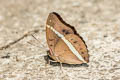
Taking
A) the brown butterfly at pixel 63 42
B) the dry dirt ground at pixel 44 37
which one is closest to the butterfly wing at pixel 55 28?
the brown butterfly at pixel 63 42

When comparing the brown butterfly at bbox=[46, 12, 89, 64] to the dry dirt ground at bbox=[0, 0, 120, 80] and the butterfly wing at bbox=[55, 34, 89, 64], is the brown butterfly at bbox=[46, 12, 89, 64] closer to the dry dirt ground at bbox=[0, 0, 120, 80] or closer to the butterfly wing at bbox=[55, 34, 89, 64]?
the butterfly wing at bbox=[55, 34, 89, 64]

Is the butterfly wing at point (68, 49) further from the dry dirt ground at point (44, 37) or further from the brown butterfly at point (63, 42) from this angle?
the dry dirt ground at point (44, 37)

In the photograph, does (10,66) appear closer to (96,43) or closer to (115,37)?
(96,43)

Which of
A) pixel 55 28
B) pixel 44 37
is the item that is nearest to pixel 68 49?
pixel 55 28

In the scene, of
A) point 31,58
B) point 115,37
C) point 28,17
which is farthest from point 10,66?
point 28,17

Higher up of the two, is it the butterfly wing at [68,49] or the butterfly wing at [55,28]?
the butterfly wing at [55,28]

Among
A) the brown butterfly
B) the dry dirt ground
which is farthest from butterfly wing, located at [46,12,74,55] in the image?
the dry dirt ground
